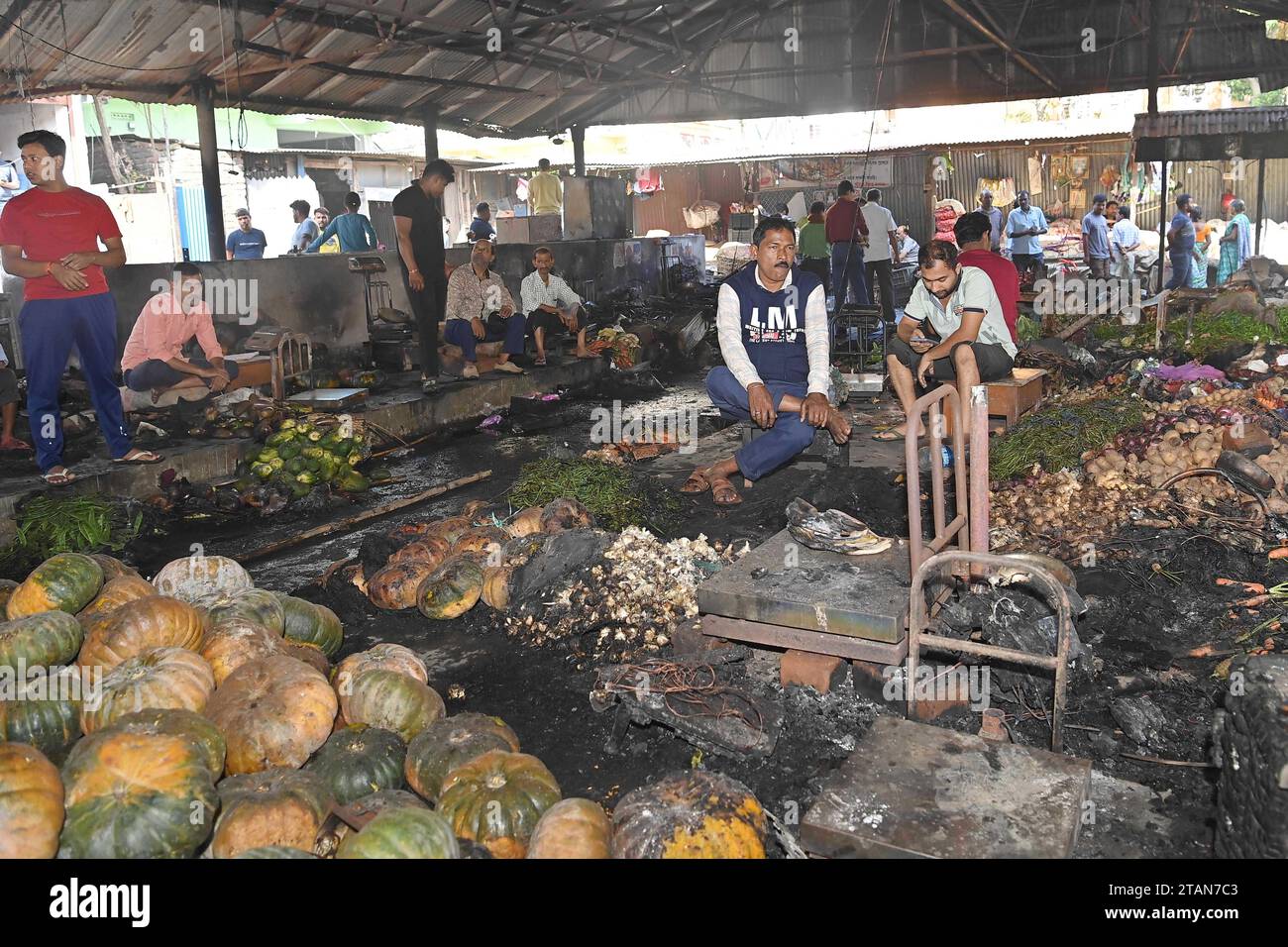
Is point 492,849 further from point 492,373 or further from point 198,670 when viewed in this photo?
point 492,373

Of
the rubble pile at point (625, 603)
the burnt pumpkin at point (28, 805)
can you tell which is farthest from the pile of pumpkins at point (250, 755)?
the rubble pile at point (625, 603)

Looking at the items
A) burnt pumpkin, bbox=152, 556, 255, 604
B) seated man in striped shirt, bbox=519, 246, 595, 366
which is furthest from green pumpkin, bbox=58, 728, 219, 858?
seated man in striped shirt, bbox=519, 246, 595, 366

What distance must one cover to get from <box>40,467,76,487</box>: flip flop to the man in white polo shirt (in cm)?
618

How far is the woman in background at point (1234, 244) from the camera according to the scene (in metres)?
17.3

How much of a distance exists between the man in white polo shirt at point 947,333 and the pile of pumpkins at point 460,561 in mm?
2586

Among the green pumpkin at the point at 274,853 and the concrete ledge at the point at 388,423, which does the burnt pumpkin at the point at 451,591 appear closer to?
the green pumpkin at the point at 274,853

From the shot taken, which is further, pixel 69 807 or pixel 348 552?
pixel 348 552

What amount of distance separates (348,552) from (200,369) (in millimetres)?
3928

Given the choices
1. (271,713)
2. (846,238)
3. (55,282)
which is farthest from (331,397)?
(846,238)

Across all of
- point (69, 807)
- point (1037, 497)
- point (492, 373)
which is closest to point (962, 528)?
point (1037, 497)

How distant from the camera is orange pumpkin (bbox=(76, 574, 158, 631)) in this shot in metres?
4.17

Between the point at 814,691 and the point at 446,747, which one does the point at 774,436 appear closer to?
the point at 814,691

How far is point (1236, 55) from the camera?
16047mm

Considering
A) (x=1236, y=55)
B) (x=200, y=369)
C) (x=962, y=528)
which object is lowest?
(x=962, y=528)
